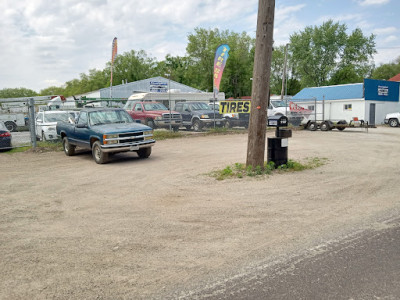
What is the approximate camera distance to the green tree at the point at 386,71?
8512 centimetres

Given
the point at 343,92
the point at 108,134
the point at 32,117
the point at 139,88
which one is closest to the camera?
the point at 108,134

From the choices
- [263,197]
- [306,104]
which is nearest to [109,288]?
[263,197]

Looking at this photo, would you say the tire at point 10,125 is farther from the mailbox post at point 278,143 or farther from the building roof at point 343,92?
the building roof at point 343,92

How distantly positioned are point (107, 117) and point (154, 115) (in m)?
7.93

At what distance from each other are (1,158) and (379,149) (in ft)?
47.7

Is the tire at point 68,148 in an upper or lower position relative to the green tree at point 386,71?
lower

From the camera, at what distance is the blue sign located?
1233 inches

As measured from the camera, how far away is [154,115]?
65.0 feet

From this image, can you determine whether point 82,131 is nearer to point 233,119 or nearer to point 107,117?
point 107,117

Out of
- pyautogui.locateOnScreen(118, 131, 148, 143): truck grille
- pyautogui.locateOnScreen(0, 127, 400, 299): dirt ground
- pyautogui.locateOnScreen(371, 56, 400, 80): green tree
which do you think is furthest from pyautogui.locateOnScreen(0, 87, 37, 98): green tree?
pyautogui.locateOnScreen(0, 127, 400, 299): dirt ground

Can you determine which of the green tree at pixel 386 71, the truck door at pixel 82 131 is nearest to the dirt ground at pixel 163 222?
the truck door at pixel 82 131

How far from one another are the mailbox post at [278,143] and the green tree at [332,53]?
54.1 metres

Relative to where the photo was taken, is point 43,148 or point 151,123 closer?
point 43,148

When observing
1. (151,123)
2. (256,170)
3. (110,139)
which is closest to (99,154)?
(110,139)
